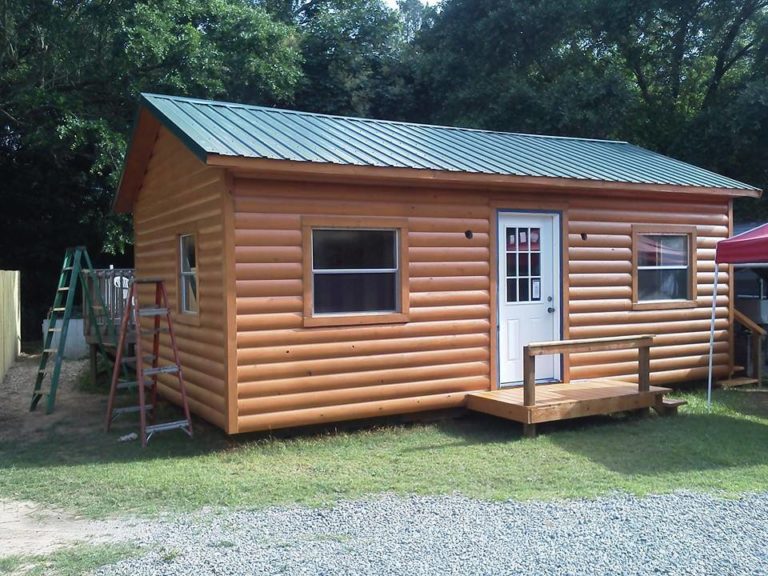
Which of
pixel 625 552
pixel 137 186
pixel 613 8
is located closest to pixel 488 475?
pixel 625 552

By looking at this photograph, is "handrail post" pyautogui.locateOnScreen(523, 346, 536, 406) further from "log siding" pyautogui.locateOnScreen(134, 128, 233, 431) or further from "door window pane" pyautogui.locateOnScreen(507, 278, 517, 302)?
"log siding" pyautogui.locateOnScreen(134, 128, 233, 431)

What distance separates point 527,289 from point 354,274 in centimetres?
230

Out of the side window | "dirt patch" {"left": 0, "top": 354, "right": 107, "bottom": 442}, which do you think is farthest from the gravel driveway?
"dirt patch" {"left": 0, "top": 354, "right": 107, "bottom": 442}

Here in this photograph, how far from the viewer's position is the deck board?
295 inches

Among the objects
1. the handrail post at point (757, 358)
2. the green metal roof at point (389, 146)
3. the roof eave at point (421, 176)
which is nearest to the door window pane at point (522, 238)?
the roof eave at point (421, 176)

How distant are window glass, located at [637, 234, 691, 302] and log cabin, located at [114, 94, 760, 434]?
0.09ft

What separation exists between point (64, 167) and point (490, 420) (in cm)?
1569

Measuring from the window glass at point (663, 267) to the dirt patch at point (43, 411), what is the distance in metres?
6.96

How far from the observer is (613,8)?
61.7 ft

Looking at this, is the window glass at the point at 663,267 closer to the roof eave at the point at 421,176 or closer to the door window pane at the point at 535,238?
the roof eave at the point at 421,176

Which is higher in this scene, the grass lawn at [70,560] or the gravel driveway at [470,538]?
the gravel driveway at [470,538]

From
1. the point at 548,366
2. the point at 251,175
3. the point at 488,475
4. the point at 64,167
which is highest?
the point at 64,167

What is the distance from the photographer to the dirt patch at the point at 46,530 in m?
4.71

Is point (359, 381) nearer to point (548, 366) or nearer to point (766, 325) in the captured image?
point (548, 366)
